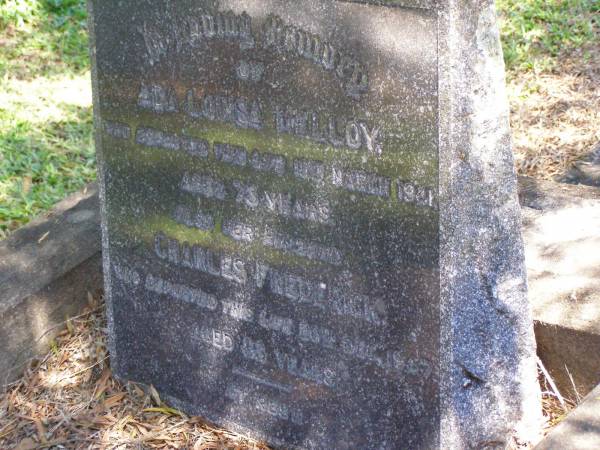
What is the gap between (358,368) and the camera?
8.65ft

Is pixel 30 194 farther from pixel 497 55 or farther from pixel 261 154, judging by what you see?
pixel 497 55

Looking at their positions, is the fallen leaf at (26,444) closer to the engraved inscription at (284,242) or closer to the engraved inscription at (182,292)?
the engraved inscription at (182,292)

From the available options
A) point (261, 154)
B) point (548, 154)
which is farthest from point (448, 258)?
point (548, 154)

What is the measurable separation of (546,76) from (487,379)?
11.0 feet

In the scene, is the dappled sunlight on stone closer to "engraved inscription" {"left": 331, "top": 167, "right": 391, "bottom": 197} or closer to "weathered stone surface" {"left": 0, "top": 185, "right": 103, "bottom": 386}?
"engraved inscription" {"left": 331, "top": 167, "right": 391, "bottom": 197}

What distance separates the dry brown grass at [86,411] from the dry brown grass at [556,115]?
2.22m

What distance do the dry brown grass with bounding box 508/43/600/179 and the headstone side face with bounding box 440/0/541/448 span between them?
72.5 inches

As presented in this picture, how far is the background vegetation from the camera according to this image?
4.74 metres

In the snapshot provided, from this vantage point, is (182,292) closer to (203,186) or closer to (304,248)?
(203,186)

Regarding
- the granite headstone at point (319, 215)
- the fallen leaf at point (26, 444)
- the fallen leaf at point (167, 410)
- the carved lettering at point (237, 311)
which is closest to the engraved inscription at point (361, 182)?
the granite headstone at point (319, 215)

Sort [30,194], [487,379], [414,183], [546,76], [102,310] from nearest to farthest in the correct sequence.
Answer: [414,183] < [487,379] < [102,310] < [30,194] < [546,76]

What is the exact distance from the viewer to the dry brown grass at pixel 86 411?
3.04m

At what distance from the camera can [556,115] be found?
16.6 feet

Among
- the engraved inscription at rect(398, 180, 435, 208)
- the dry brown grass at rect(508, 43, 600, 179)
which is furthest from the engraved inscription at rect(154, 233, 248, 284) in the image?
the dry brown grass at rect(508, 43, 600, 179)
